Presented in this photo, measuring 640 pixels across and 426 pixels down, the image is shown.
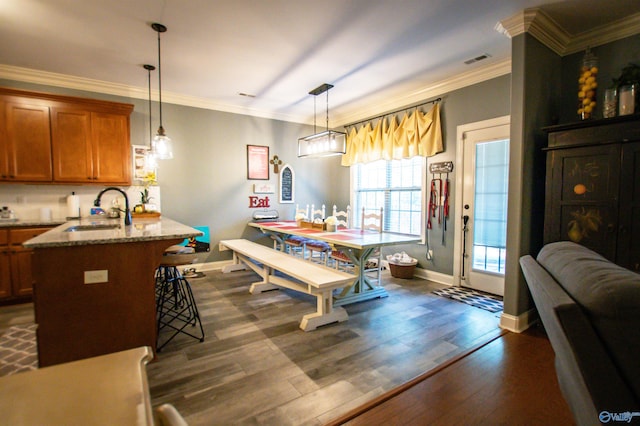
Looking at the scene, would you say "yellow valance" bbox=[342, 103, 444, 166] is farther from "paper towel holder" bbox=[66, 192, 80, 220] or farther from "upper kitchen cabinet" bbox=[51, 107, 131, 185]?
"paper towel holder" bbox=[66, 192, 80, 220]

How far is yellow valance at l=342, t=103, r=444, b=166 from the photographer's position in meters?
4.21

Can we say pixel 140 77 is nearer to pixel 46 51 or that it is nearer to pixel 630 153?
pixel 46 51

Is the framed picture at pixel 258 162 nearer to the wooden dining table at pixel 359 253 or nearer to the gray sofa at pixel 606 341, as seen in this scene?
the wooden dining table at pixel 359 253

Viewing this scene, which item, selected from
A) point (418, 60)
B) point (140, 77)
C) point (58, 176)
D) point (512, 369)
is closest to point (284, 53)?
point (418, 60)

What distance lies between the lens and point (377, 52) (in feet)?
10.6

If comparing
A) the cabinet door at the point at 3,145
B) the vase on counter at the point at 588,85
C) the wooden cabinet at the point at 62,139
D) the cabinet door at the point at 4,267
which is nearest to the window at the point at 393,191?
the vase on counter at the point at 588,85

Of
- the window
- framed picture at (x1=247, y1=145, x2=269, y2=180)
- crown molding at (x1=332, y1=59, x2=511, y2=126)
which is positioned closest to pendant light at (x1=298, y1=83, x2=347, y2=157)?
crown molding at (x1=332, y1=59, x2=511, y2=126)

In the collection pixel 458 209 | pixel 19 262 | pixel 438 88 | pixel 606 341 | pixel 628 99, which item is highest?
pixel 438 88

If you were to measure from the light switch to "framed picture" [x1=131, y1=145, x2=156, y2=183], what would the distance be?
2741mm

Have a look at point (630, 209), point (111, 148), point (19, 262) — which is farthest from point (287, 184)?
point (630, 209)

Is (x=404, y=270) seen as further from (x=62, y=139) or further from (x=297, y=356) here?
(x=62, y=139)

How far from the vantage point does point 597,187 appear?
241 centimetres

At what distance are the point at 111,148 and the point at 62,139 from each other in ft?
1.66

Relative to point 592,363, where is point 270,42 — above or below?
above
